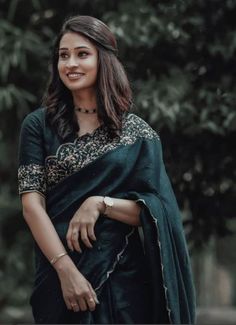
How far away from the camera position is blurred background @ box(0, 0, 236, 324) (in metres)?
5.88

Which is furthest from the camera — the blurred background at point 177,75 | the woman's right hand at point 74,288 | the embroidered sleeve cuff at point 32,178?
the blurred background at point 177,75

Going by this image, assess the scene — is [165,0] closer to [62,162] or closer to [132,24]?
[132,24]

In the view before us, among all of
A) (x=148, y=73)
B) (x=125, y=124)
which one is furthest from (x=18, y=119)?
(x=125, y=124)

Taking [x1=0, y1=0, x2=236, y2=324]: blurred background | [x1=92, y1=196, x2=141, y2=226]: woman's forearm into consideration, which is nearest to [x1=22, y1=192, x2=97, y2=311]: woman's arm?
[x1=92, y1=196, x2=141, y2=226]: woman's forearm

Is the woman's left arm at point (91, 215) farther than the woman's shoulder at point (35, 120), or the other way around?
the woman's shoulder at point (35, 120)

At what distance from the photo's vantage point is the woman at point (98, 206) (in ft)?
10.4

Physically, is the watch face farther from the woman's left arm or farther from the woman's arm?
the woman's arm

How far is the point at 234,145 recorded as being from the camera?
6.10 meters

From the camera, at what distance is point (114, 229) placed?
320cm

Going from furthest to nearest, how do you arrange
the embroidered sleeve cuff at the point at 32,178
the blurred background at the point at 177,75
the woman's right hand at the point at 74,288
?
the blurred background at the point at 177,75 < the embroidered sleeve cuff at the point at 32,178 < the woman's right hand at the point at 74,288

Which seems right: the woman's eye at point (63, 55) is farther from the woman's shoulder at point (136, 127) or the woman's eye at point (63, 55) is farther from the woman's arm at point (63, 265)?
the woman's arm at point (63, 265)

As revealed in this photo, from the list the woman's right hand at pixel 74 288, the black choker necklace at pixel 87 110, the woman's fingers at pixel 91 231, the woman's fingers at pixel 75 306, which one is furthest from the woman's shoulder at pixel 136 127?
the woman's fingers at pixel 75 306

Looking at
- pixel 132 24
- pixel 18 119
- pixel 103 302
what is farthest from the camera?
pixel 18 119

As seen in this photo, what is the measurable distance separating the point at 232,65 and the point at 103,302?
123 inches
